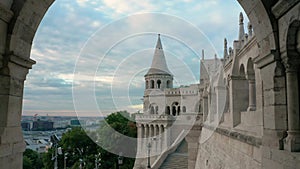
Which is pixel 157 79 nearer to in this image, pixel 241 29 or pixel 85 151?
pixel 85 151

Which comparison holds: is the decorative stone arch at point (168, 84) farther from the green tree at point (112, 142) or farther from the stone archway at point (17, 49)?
the stone archway at point (17, 49)

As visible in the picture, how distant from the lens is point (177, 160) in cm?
1966

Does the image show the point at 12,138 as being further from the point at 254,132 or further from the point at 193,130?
the point at 193,130

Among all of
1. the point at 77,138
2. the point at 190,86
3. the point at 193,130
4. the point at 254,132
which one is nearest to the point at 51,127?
the point at 77,138

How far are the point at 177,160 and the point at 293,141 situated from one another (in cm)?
1751

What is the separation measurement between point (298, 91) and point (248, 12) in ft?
A: 4.47

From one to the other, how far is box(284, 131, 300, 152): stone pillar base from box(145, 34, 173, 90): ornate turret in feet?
132

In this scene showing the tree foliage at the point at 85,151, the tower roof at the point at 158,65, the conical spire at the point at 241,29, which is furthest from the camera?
the tower roof at the point at 158,65

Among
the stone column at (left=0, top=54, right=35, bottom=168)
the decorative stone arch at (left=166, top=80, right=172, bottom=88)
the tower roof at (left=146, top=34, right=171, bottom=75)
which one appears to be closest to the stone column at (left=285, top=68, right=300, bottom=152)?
the stone column at (left=0, top=54, right=35, bottom=168)

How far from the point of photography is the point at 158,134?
36.4m

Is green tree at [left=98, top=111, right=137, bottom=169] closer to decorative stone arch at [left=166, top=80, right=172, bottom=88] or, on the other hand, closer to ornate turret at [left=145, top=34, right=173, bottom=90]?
ornate turret at [left=145, top=34, right=173, bottom=90]

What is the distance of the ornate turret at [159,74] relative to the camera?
4347cm

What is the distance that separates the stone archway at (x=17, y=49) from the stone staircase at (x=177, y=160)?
1610cm

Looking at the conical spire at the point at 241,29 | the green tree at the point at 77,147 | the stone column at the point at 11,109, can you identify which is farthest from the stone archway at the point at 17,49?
the green tree at the point at 77,147
